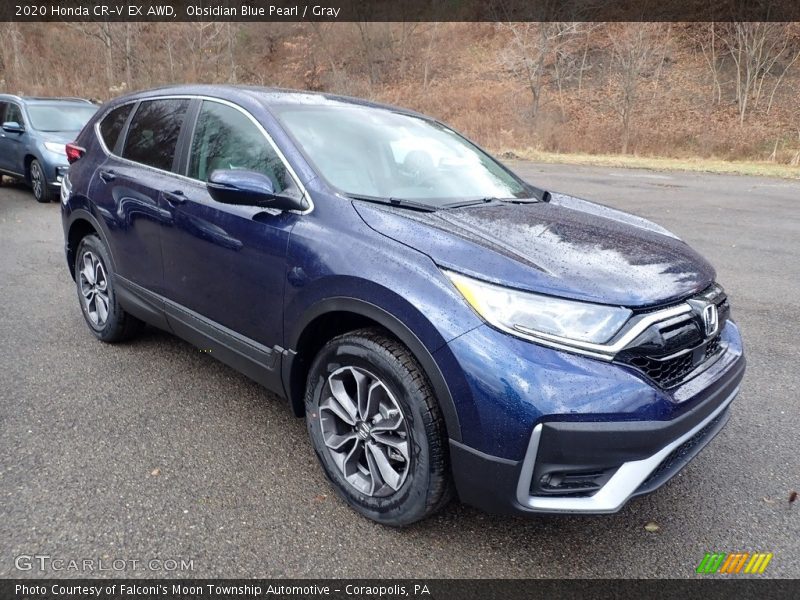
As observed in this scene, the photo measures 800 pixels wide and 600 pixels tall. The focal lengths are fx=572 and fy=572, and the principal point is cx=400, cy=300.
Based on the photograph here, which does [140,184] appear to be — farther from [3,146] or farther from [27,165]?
[3,146]

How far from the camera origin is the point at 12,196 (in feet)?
36.2

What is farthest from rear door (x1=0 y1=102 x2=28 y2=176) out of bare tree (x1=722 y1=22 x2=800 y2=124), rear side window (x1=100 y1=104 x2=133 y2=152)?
bare tree (x1=722 y1=22 x2=800 y2=124)

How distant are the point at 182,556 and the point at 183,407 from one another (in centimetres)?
124

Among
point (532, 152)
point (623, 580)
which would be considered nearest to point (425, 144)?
point (623, 580)

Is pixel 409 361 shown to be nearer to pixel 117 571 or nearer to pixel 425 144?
pixel 117 571

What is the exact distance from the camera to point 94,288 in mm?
4234

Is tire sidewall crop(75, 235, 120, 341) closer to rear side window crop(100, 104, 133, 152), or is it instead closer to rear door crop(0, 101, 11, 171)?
rear side window crop(100, 104, 133, 152)

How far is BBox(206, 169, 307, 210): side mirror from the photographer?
2.55 meters

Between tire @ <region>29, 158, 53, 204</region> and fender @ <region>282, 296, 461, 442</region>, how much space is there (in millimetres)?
9660

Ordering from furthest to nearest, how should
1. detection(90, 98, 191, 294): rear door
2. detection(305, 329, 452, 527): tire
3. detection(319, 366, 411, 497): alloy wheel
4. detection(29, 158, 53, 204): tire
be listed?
detection(29, 158, 53, 204): tire → detection(90, 98, 191, 294): rear door → detection(319, 366, 411, 497): alloy wheel → detection(305, 329, 452, 527): tire

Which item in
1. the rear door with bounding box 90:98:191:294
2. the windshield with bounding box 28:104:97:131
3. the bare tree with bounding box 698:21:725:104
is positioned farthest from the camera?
the bare tree with bounding box 698:21:725:104

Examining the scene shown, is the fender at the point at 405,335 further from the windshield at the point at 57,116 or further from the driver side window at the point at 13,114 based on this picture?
the driver side window at the point at 13,114

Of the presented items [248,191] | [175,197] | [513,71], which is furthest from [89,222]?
[513,71]

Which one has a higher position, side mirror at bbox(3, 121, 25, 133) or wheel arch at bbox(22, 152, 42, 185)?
side mirror at bbox(3, 121, 25, 133)
